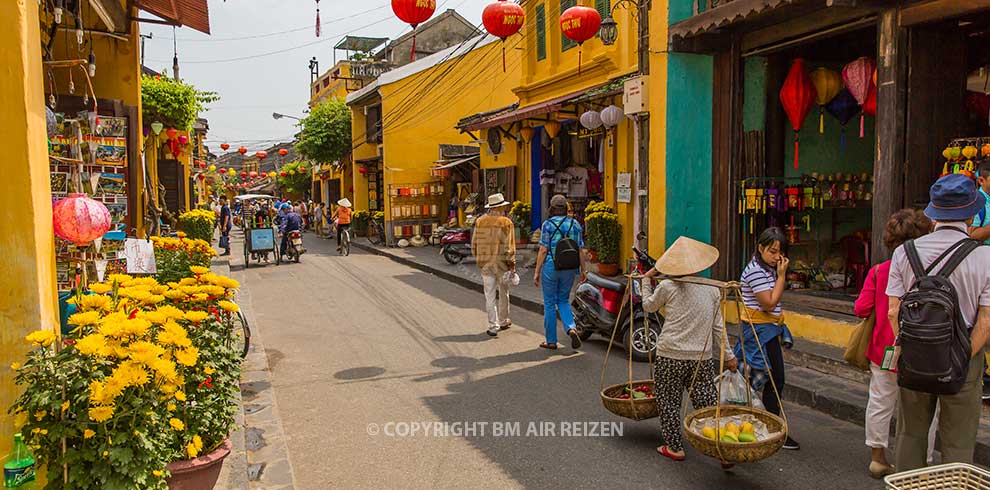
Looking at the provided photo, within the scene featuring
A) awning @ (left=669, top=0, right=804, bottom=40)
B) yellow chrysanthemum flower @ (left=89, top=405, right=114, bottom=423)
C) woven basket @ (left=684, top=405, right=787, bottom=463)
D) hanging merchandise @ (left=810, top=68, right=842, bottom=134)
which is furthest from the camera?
hanging merchandise @ (left=810, top=68, right=842, bottom=134)

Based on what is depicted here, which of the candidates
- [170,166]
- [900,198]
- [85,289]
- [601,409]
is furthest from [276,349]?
[170,166]

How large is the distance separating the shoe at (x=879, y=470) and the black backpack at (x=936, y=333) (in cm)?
120

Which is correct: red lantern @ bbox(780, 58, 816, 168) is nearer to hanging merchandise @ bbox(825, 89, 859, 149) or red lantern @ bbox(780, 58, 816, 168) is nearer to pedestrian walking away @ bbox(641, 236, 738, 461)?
hanging merchandise @ bbox(825, 89, 859, 149)

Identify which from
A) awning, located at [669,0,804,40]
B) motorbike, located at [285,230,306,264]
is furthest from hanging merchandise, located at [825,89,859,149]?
motorbike, located at [285,230,306,264]

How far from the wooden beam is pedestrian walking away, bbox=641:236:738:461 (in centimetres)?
370

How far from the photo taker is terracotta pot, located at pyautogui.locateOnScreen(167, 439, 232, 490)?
354 cm

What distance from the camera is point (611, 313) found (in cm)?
812

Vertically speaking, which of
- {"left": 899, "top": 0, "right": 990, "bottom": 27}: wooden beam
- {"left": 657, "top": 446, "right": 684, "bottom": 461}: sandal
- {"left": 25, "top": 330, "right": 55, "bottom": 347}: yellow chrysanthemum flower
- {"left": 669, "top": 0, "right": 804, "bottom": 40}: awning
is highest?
{"left": 669, "top": 0, "right": 804, "bottom": 40}: awning

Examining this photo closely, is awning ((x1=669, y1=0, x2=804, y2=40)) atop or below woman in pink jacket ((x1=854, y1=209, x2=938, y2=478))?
atop

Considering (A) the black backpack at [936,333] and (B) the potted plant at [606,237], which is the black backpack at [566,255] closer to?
(A) the black backpack at [936,333]

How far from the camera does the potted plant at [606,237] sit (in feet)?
42.0

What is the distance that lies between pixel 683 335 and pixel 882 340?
125cm

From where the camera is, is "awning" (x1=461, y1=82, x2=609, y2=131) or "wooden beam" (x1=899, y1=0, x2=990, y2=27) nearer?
"wooden beam" (x1=899, y1=0, x2=990, y2=27)

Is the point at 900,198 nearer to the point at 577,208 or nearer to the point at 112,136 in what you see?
the point at 112,136
